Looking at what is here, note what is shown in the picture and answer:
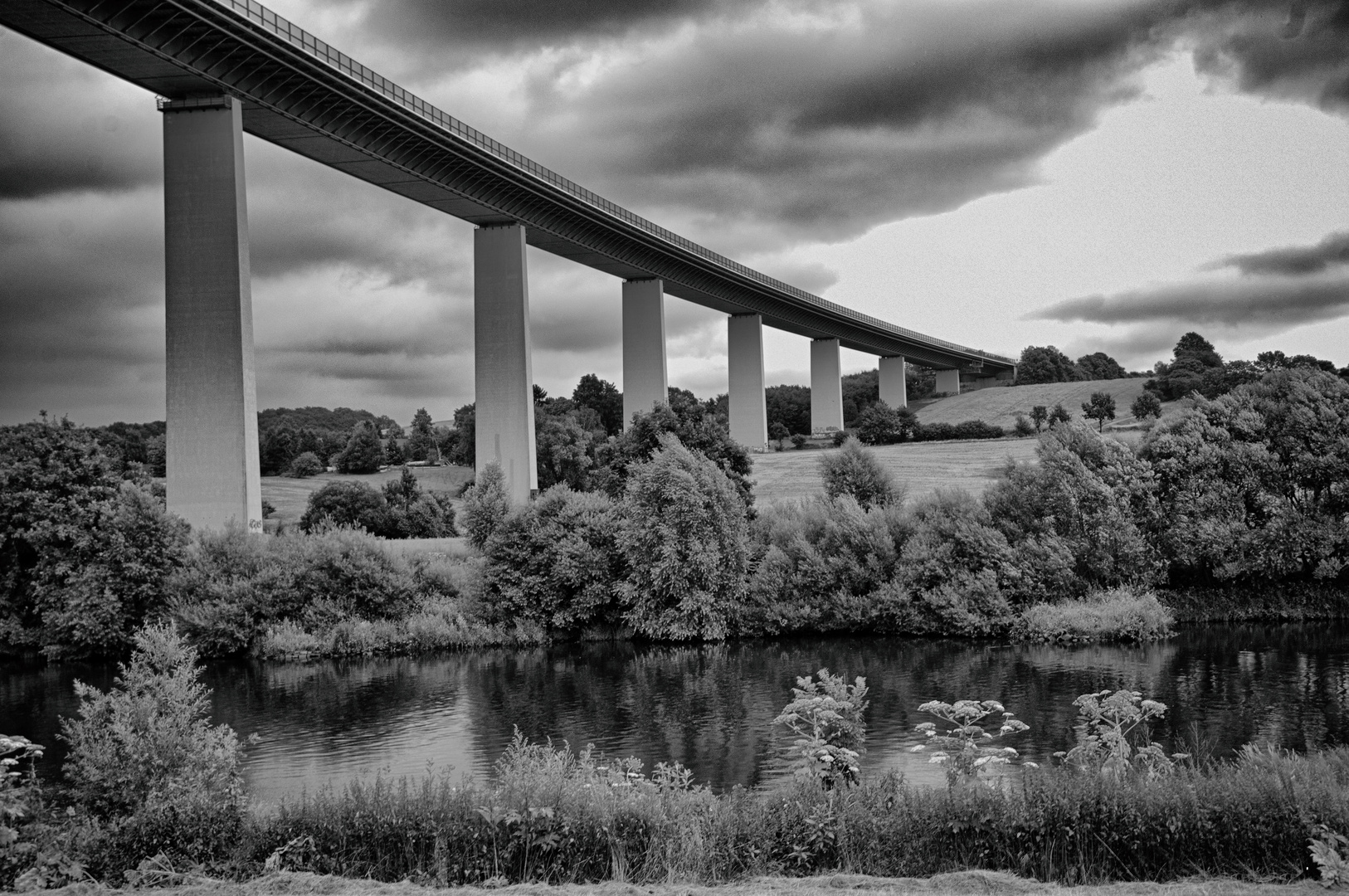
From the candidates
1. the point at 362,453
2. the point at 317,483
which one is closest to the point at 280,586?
the point at 317,483

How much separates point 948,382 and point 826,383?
54712mm

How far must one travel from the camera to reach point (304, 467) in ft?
295

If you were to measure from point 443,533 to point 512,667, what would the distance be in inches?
1176

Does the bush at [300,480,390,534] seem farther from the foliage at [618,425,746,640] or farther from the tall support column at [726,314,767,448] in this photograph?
the tall support column at [726,314,767,448]

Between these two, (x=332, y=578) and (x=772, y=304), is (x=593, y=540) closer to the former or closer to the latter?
(x=332, y=578)

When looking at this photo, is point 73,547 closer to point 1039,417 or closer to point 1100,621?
point 1100,621

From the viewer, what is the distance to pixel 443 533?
64.8m

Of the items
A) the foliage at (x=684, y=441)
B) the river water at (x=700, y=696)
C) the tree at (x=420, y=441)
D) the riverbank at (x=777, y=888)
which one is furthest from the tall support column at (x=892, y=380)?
the riverbank at (x=777, y=888)

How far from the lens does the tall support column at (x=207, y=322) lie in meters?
41.8

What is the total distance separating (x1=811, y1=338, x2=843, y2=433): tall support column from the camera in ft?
380

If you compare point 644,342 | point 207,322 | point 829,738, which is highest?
point 644,342

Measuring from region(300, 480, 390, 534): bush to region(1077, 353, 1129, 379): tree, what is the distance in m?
155

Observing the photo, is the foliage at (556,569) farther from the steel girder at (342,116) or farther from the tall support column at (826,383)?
the tall support column at (826,383)

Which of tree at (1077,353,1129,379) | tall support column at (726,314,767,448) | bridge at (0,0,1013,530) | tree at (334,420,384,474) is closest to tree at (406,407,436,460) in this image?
tree at (334,420,384,474)
